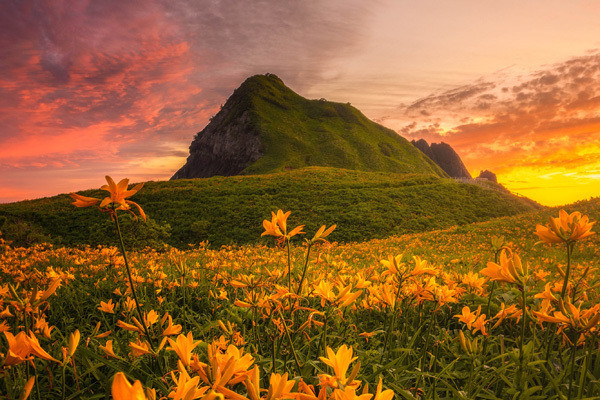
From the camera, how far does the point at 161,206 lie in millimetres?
21469

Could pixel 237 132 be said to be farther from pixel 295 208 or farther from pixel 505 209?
pixel 505 209

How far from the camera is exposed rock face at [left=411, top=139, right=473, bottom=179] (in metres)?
77.7

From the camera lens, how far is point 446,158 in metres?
78.6

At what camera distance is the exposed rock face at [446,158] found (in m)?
77.7

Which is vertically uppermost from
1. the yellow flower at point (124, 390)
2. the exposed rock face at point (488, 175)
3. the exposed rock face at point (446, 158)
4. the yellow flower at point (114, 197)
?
the exposed rock face at point (446, 158)

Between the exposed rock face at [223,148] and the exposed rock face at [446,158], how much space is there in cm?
4521

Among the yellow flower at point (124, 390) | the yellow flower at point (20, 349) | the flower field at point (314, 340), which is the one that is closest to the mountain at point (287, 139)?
the flower field at point (314, 340)

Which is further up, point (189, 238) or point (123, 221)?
point (123, 221)

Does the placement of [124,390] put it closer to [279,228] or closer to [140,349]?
[140,349]

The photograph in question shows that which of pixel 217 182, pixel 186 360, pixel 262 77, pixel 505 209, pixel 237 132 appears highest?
pixel 262 77

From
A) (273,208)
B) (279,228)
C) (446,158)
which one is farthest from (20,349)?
(446,158)

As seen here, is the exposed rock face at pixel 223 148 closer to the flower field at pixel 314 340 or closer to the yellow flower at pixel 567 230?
the flower field at pixel 314 340

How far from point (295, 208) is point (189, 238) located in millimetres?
7321

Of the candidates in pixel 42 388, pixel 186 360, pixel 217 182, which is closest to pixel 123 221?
pixel 42 388
